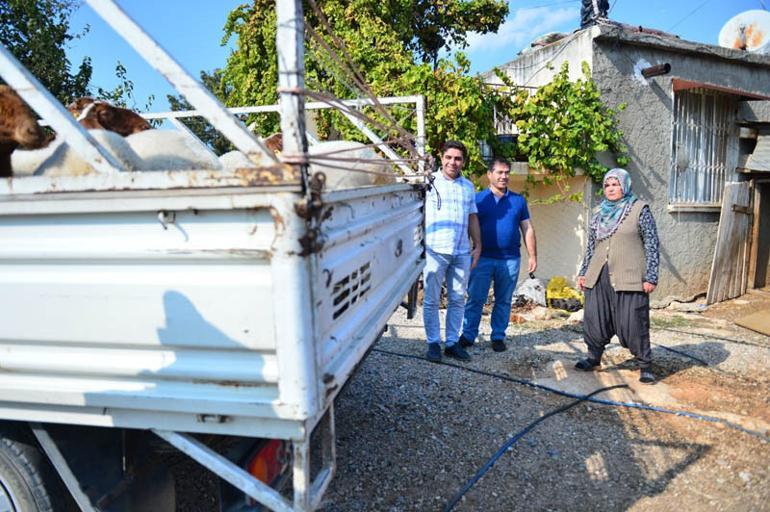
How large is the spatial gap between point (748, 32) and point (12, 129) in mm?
10259

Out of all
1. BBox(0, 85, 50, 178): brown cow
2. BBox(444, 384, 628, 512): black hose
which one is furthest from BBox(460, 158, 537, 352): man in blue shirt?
BBox(0, 85, 50, 178): brown cow

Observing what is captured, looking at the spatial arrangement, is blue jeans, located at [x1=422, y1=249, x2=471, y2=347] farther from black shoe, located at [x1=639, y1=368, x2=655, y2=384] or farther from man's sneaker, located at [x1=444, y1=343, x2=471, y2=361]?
black shoe, located at [x1=639, y1=368, x2=655, y2=384]

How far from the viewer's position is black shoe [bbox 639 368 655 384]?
4.07m

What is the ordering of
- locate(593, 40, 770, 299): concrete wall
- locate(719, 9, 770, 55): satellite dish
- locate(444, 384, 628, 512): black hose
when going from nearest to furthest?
locate(444, 384, 628, 512): black hose, locate(593, 40, 770, 299): concrete wall, locate(719, 9, 770, 55): satellite dish

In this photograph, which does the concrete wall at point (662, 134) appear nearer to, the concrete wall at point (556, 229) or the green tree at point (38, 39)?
the concrete wall at point (556, 229)

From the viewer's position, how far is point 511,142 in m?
7.04

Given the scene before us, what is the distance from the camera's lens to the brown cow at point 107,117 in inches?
89.0

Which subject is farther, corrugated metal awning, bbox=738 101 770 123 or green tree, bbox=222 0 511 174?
corrugated metal awning, bbox=738 101 770 123

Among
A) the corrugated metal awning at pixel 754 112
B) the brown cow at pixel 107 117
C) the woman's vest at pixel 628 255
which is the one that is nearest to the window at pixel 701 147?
the corrugated metal awning at pixel 754 112

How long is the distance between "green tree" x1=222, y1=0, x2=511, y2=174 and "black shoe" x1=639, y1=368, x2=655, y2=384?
3.03 m

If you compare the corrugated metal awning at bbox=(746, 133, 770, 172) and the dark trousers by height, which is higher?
the corrugated metal awning at bbox=(746, 133, 770, 172)

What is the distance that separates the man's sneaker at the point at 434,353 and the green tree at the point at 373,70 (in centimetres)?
208

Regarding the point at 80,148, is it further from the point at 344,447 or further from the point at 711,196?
the point at 711,196

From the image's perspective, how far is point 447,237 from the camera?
13.8 feet
